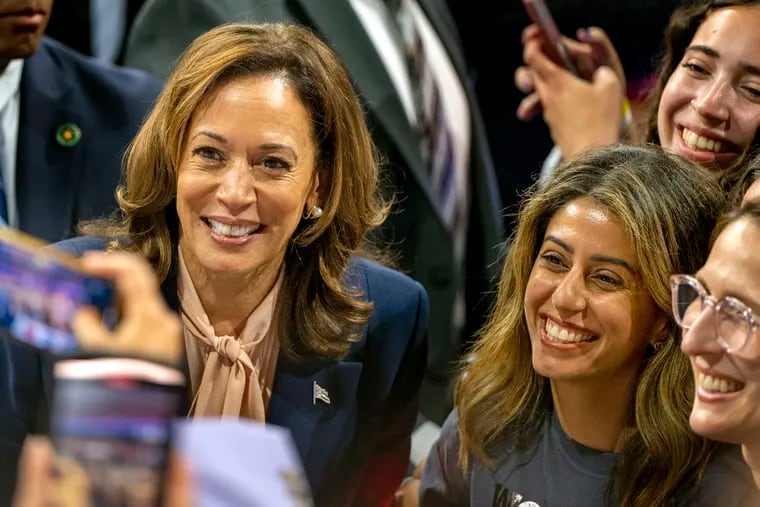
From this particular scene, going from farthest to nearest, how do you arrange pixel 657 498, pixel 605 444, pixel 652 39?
pixel 652 39 → pixel 605 444 → pixel 657 498

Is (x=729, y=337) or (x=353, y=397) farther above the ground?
(x=729, y=337)

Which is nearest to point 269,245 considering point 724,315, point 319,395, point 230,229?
point 230,229

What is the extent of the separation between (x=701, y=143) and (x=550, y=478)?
0.64 metres

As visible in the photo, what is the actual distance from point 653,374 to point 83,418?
991mm

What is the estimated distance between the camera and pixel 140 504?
87cm

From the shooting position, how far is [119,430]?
0.87m

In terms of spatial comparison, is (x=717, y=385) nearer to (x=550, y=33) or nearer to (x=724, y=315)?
(x=724, y=315)

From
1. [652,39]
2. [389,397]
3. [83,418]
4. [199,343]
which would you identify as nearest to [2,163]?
[199,343]

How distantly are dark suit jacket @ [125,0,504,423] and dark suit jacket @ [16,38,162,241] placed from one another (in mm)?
123

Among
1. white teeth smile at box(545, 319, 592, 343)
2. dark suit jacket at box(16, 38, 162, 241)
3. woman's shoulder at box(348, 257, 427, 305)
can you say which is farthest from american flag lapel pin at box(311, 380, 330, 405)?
dark suit jacket at box(16, 38, 162, 241)

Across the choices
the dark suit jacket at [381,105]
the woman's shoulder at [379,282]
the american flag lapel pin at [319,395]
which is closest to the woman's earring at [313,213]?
the woman's shoulder at [379,282]

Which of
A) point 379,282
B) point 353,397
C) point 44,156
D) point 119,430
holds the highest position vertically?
point 119,430

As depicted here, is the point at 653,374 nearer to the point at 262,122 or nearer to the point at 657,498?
the point at 657,498

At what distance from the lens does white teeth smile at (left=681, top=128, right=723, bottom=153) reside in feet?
6.69
